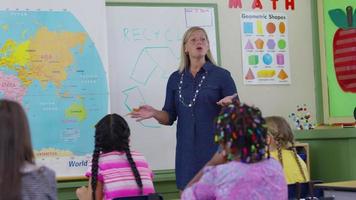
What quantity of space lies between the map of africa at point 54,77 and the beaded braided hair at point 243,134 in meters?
2.20

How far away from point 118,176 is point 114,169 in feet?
0.14

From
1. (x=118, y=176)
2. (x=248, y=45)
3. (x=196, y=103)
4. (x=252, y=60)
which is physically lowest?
(x=118, y=176)

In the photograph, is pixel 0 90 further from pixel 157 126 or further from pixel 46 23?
pixel 157 126

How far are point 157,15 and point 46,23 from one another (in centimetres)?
90

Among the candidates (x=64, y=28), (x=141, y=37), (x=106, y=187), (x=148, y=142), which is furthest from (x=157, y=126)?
(x=106, y=187)

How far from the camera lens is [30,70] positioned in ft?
14.1

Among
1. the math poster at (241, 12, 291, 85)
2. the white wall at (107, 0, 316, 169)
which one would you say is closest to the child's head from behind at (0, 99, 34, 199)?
the white wall at (107, 0, 316, 169)

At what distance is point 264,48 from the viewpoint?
5219 millimetres

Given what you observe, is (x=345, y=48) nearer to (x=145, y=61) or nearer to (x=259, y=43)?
(x=259, y=43)

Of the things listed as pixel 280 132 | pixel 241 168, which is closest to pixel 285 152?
pixel 280 132

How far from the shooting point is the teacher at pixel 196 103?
3.84 metres

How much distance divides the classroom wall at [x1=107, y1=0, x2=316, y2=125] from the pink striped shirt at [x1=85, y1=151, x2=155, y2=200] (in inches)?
79.0

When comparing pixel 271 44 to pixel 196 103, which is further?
pixel 271 44

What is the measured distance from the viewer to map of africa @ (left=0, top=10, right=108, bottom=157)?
4281mm
